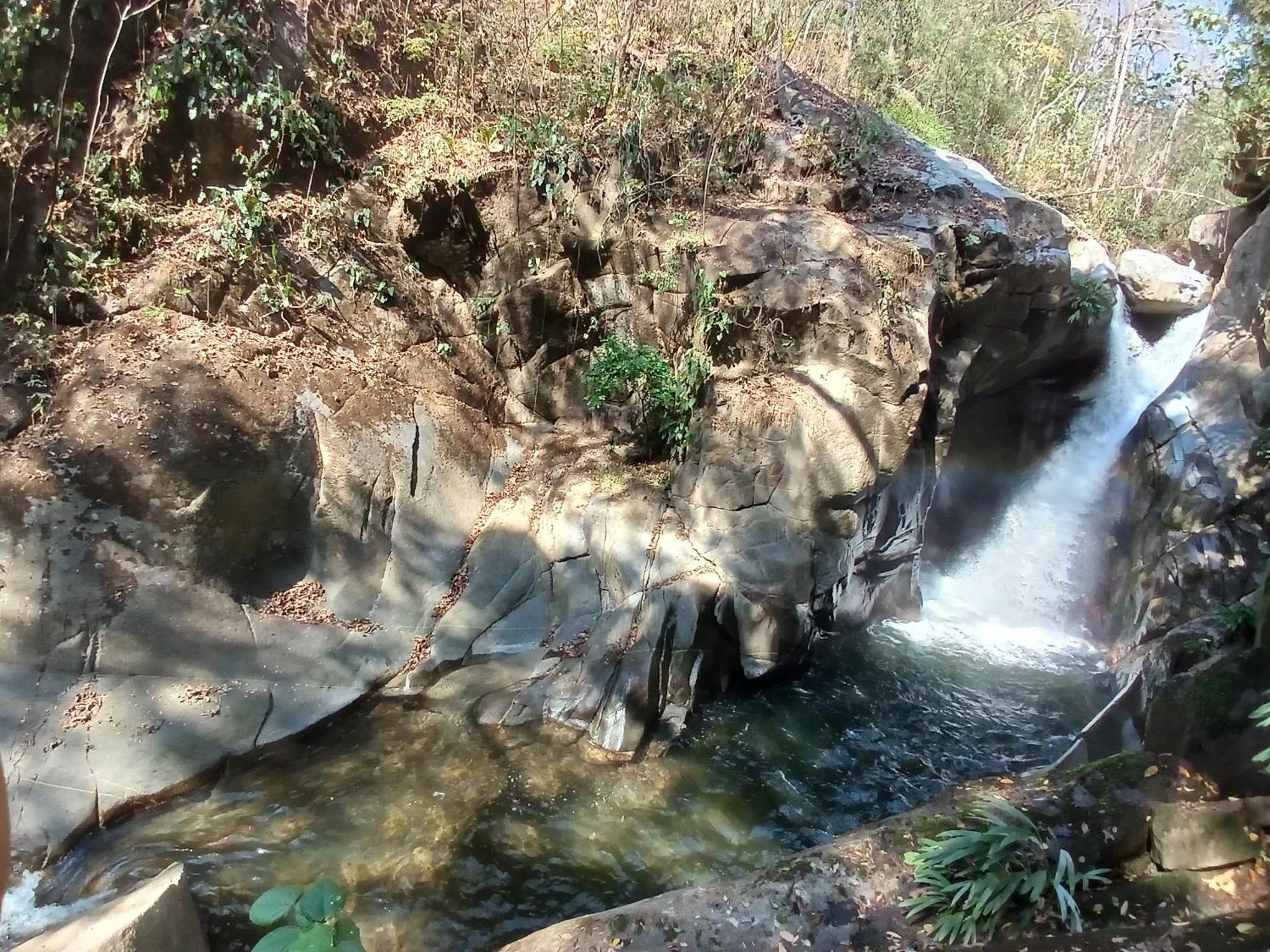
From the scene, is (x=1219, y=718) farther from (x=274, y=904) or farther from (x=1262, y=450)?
(x=274, y=904)

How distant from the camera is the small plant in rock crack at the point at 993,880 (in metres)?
4.17

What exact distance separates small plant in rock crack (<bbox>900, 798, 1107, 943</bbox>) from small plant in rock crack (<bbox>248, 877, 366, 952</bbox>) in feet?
10.5

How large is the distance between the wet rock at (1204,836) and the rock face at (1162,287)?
42.4 ft

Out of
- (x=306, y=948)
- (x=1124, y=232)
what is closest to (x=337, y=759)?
(x=306, y=948)

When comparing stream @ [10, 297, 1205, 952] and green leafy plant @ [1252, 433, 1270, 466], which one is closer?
stream @ [10, 297, 1205, 952]

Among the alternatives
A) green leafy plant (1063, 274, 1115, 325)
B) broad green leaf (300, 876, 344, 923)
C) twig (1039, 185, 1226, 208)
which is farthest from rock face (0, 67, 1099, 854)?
twig (1039, 185, 1226, 208)

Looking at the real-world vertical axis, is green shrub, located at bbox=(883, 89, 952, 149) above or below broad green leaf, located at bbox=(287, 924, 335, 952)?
above

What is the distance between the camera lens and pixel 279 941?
2.77 meters

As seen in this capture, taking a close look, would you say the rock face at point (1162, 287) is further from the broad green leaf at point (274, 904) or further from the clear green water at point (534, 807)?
the broad green leaf at point (274, 904)

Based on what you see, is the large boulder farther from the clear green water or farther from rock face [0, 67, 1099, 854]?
the clear green water

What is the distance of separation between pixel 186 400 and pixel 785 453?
21.5 ft

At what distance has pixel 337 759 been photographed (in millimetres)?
6996

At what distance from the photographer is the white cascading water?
1129cm

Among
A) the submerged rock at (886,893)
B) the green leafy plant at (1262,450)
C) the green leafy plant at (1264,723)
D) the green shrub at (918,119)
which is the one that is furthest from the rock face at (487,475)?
the green shrub at (918,119)
